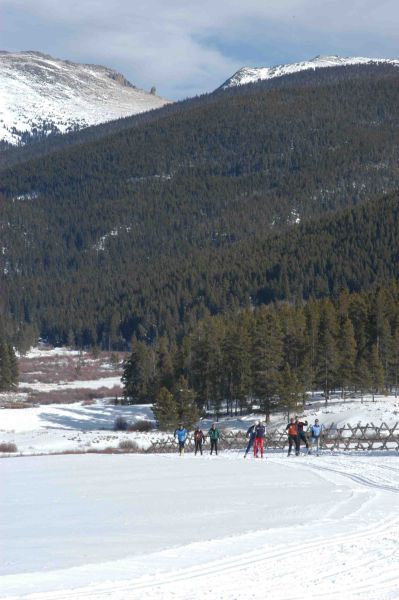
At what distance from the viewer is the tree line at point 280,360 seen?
66.6 metres

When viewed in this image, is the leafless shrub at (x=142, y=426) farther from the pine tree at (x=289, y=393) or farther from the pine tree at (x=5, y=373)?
the pine tree at (x=5, y=373)

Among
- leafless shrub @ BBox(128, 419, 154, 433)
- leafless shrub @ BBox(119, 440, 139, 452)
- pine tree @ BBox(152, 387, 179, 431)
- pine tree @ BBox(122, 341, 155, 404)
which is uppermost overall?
pine tree @ BBox(122, 341, 155, 404)

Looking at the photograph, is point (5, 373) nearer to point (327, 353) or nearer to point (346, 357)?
point (327, 353)

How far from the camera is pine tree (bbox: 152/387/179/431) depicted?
2304 inches

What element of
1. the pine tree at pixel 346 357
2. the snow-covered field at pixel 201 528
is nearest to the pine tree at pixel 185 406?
the pine tree at pixel 346 357

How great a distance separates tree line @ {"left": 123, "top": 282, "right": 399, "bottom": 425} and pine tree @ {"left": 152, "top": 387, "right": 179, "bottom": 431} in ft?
7.65

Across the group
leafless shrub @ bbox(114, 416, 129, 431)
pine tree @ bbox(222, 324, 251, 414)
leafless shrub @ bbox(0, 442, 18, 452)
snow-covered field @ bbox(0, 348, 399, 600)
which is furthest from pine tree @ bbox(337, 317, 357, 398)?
snow-covered field @ bbox(0, 348, 399, 600)

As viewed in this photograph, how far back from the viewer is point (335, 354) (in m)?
69.9

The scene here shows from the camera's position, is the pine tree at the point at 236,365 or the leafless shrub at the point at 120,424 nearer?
the leafless shrub at the point at 120,424

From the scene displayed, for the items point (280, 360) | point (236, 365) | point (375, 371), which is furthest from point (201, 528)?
point (236, 365)

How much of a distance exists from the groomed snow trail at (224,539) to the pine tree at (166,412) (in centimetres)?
3347

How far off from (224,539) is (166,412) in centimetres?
→ 4552

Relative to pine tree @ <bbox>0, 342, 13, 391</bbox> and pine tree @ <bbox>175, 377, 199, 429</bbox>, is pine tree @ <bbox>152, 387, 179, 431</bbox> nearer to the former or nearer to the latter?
pine tree @ <bbox>175, 377, 199, 429</bbox>

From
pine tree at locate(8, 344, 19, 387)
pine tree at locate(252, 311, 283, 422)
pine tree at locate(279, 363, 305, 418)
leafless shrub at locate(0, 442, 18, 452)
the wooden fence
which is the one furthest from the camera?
pine tree at locate(8, 344, 19, 387)
